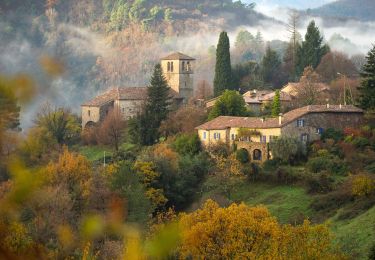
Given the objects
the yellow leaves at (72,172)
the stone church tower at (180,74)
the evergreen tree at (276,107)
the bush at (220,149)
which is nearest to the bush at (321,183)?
the bush at (220,149)

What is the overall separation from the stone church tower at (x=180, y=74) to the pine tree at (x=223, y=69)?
22.2ft

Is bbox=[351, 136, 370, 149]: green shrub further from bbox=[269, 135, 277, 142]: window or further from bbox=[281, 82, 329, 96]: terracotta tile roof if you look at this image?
bbox=[281, 82, 329, 96]: terracotta tile roof

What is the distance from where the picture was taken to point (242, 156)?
39562 millimetres

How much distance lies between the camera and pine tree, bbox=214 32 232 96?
55781 millimetres

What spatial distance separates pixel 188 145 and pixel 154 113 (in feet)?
20.2

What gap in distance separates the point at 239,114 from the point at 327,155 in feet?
39.0

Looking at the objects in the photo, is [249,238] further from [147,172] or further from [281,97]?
[281,97]

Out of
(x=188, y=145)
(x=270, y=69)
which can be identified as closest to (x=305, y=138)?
(x=188, y=145)

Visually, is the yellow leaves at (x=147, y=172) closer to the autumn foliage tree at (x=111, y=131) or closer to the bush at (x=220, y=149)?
the bush at (x=220, y=149)

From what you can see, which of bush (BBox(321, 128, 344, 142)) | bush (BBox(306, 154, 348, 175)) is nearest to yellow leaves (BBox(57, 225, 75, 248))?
bush (BBox(306, 154, 348, 175))

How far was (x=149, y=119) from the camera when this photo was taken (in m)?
48.1

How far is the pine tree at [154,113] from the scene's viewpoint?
47.8 meters

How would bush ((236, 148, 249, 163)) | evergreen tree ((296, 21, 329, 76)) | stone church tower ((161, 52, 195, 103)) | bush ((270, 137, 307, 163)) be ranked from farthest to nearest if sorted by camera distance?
stone church tower ((161, 52, 195, 103)) < evergreen tree ((296, 21, 329, 76)) < bush ((236, 148, 249, 163)) < bush ((270, 137, 307, 163))

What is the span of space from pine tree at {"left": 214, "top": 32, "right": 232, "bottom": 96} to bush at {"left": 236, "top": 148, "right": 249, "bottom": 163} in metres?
16.5
